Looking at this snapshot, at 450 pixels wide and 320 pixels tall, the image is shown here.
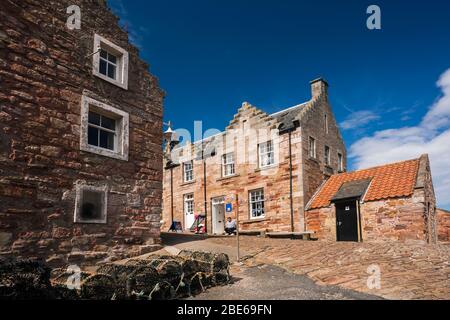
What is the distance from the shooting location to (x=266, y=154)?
73.4 ft

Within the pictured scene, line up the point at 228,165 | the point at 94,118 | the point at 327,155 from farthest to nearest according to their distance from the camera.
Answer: the point at 228,165, the point at 327,155, the point at 94,118

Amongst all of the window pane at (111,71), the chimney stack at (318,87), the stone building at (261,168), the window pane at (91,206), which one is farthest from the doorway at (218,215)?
the window pane at (91,206)

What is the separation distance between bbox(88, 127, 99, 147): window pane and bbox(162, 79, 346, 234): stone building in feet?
31.2

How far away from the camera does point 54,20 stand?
10.9m

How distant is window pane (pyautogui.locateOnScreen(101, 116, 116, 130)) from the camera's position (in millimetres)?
12337

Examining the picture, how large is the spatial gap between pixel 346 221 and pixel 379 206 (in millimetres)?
1855

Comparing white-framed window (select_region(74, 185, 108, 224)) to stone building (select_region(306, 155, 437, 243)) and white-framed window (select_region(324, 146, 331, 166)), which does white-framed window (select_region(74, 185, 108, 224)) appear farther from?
white-framed window (select_region(324, 146, 331, 166))

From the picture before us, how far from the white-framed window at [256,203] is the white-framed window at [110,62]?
11.8 metres

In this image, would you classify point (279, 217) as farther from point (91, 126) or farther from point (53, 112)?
point (53, 112)

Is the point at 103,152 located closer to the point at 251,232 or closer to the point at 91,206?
the point at 91,206

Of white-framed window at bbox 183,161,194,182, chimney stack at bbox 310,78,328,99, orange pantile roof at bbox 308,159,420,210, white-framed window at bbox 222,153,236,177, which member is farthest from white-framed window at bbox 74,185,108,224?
chimney stack at bbox 310,78,328,99

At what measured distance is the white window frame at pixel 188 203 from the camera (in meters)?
26.0

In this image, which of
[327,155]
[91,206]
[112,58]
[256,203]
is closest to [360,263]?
[91,206]
